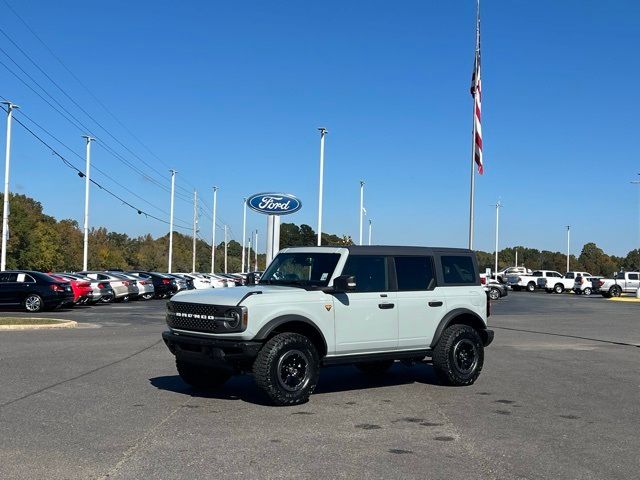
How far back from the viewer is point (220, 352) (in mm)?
8414

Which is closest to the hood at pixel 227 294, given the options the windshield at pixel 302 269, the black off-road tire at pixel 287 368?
the windshield at pixel 302 269

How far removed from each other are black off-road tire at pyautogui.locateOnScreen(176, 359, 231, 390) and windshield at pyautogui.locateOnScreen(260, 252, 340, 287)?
4.79 ft

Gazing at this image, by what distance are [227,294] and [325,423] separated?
6.95ft

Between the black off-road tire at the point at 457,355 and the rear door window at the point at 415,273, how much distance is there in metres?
0.82

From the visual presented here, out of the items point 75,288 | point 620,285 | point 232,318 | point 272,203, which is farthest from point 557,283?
point 232,318

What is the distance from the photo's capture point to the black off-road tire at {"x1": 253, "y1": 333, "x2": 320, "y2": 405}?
331 inches

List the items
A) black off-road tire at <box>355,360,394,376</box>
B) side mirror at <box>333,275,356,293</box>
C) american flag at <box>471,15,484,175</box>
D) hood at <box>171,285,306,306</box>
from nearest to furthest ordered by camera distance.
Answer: hood at <box>171,285,306,306</box>
side mirror at <box>333,275,356,293</box>
black off-road tire at <box>355,360,394,376</box>
american flag at <box>471,15,484,175</box>

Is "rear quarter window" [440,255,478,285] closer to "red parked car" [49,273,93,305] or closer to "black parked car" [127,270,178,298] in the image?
"red parked car" [49,273,93,305]

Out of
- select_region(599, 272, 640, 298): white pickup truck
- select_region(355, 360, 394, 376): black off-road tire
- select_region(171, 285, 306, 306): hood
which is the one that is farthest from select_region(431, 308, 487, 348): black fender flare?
select_region(599, 272, 640, 298): white pickup truck

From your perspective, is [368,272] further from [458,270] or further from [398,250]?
[458,270]

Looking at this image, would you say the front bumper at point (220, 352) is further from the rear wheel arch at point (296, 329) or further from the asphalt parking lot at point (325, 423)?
the asphalt parking lot at point (325, 423)

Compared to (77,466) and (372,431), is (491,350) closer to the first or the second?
(372,431)

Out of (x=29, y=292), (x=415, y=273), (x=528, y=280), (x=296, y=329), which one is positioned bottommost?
(x=29, y=292)

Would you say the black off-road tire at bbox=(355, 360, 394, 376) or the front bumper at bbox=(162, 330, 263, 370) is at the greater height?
the front bumper at bbox=(162, 330, 263, 370)
